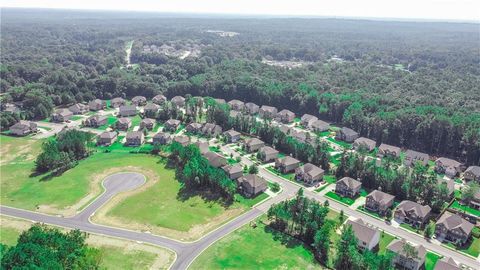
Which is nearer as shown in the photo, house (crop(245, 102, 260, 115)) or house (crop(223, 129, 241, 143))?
house (crop(223, 129, 241, 143))

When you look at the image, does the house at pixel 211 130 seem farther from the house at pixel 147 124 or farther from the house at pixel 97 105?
the house at pixel 97 105

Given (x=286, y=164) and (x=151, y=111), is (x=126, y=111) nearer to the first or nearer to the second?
(x=151, y=111)

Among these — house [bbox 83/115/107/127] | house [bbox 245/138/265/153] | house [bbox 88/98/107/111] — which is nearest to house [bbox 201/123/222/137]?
house [bbox 245/138/265/153]

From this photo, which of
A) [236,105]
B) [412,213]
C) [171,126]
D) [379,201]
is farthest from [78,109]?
[412,213]

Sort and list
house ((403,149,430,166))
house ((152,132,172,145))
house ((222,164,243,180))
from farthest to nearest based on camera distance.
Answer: house ((152,132,172,145))
house ((403,149,430,166))
house ((222,164,243,180))

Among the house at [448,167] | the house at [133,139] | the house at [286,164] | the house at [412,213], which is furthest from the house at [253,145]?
the house at [448,167]

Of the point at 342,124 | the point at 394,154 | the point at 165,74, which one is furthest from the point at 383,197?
the point at 165,74

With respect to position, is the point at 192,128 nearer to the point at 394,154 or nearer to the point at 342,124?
the point at 342,124

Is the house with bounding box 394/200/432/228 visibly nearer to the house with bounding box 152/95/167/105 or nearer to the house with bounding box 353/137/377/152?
the house with bounding box 353/137/377/152
